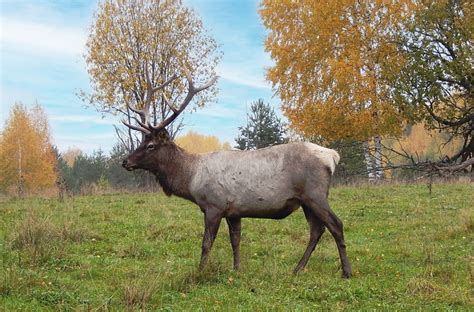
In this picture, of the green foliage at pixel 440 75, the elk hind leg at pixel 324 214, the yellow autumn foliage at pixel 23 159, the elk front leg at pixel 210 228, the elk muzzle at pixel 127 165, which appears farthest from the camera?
the yellow autumn foliage at pixel 23 159

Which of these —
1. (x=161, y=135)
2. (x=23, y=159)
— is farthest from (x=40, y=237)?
(x=23, y=159)

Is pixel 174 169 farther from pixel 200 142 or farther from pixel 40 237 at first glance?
pixel 200 142

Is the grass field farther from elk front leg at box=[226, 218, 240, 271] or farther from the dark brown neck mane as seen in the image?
the dark brown neck mane

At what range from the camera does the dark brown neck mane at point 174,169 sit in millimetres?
8688

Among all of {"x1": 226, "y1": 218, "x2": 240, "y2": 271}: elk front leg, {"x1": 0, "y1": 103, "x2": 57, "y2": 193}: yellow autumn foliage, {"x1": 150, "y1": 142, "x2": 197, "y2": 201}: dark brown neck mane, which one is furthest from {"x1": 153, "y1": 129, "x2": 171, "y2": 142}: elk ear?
{"x1": 0, "y1": 103, "x2": 57, "y2": 193}: yellow autumn foliage

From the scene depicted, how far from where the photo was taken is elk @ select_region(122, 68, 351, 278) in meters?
Answer: 7.72

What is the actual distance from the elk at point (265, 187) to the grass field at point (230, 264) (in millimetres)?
560

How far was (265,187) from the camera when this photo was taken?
26.1 feet

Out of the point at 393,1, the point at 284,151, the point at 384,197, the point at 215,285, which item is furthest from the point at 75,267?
the point at 393,1

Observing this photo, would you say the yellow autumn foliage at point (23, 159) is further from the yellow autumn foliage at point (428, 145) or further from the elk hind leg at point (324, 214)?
the elk hind leg at point (324, 214)

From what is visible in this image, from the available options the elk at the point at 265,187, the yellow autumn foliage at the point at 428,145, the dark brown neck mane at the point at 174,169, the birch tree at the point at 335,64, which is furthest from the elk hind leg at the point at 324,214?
the birch tree at the point at 335,64

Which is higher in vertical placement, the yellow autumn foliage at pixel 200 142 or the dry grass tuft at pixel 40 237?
the yellow autumn foliage at pixel 200 142

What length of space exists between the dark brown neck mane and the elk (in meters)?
0.02

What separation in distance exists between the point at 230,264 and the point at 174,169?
189 centimetres
